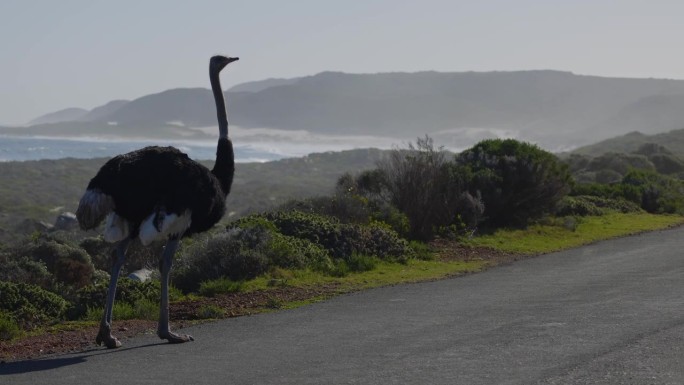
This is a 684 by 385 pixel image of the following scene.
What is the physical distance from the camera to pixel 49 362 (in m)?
10.7

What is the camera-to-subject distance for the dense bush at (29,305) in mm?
13406

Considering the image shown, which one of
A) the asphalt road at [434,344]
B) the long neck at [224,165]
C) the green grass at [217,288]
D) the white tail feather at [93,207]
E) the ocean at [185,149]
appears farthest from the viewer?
the ocean at [185,149]

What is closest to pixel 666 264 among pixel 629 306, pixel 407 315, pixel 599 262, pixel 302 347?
pixel 599 262

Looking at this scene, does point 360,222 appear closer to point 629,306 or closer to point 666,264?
point 666,264

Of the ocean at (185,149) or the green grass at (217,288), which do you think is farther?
the ocean at (185,149)

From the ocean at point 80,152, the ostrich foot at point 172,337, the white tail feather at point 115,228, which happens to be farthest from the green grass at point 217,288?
the ocean at point 80,152

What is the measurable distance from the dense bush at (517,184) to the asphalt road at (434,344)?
8.28 meters

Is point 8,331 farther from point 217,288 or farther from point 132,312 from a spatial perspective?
point 217,288

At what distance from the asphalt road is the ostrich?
83 centimetres

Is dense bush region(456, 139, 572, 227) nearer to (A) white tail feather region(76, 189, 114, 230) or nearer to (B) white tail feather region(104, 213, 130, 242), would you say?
(B) white tail feather region(104, 213, 130, 242)

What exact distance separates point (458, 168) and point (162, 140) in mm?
167836

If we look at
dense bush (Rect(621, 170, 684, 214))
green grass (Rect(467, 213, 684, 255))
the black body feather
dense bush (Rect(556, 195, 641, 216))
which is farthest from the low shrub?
dense bush (Rect(621, 170, 684, 214))

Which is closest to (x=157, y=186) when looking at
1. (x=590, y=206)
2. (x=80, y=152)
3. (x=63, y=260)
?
(x=63, y=260)

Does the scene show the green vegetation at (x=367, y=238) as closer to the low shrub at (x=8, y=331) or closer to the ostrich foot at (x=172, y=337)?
the low shrub at (x=8, y=331)
